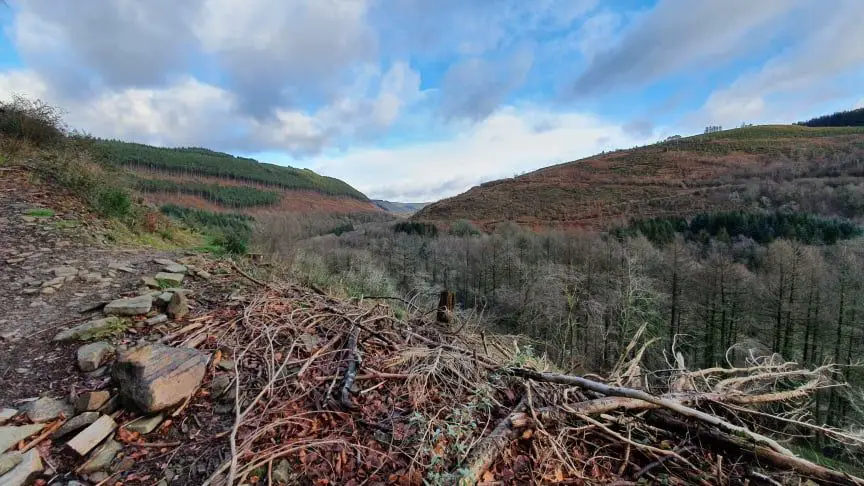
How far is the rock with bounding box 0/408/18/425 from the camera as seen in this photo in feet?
6.91

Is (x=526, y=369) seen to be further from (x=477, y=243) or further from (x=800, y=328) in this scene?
(x=477, y=243)

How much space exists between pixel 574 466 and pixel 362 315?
2035mm

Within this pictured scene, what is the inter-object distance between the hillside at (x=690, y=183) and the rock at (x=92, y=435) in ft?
201

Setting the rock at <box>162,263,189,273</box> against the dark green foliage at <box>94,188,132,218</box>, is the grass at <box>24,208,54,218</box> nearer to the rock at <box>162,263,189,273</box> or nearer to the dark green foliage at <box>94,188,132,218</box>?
the dark green foliage at <box>94,188,132,218</box>

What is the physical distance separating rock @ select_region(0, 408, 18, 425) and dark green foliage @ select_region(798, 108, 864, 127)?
16852 cm

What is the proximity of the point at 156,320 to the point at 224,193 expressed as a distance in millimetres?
111518

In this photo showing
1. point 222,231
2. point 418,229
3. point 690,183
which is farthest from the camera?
point 690,183

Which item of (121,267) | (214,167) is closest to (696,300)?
(121,267)

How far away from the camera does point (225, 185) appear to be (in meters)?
109

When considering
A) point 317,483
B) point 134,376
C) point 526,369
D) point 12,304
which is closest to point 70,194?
point 12,304

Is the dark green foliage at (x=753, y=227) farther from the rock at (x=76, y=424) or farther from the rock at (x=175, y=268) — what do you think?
the rock at (x=76, y=424)

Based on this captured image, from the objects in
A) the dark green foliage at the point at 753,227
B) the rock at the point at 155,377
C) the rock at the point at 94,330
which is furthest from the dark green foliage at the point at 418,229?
the rock at the point at 155,377

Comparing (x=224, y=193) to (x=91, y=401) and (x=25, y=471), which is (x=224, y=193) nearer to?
(x=91, y=401)

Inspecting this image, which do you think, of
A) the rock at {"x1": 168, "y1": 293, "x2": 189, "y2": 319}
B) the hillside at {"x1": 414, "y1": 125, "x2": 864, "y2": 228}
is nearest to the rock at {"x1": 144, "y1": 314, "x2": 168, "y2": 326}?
the rock at {"x1": 168, "y1": 293, "x2": 189, "y2": 319}
